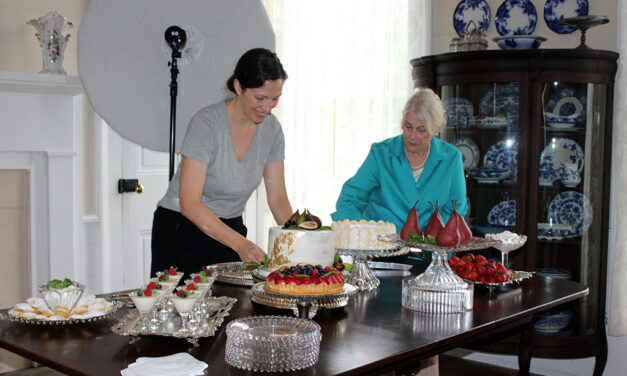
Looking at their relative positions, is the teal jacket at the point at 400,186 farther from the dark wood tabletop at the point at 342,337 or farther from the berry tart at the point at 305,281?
the berry tart at the point at 305,281

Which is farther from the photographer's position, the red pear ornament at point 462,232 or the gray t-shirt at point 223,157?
the gray t-shirt at point 223,157

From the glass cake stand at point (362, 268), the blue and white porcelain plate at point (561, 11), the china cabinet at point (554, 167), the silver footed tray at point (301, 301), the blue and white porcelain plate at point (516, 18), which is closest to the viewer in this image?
the silver footed tray at point (301, 301)

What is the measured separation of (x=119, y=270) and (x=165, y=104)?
120cm

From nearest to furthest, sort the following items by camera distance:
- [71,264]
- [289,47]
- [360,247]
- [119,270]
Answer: [360,247], [71,264], [119,270], [289,47]

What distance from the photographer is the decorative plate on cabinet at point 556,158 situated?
3.69 metres

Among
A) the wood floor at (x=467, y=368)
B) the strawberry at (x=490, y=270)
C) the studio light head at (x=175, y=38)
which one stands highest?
the studio light head at (x=175, y=38)

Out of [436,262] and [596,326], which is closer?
[436,262]

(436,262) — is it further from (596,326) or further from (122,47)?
(596,326)

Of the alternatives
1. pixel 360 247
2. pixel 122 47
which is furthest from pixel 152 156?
A: pixel 360 247

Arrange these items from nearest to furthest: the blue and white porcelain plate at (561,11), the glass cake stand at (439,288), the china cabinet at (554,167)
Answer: the glass cake stand at (439,288)
the china cabinet at (554,167)
the blue and white porcelain plate at (561,11)

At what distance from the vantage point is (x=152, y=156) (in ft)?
12.4

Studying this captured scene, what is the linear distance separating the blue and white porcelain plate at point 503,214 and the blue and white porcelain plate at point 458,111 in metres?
0.47

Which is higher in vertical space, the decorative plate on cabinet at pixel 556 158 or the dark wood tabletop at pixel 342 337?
the decorative plate on cabinet at pixel 556 158

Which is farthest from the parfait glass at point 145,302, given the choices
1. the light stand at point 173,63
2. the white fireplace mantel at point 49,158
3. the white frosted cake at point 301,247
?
the white fireplace mantel at point 49,158
